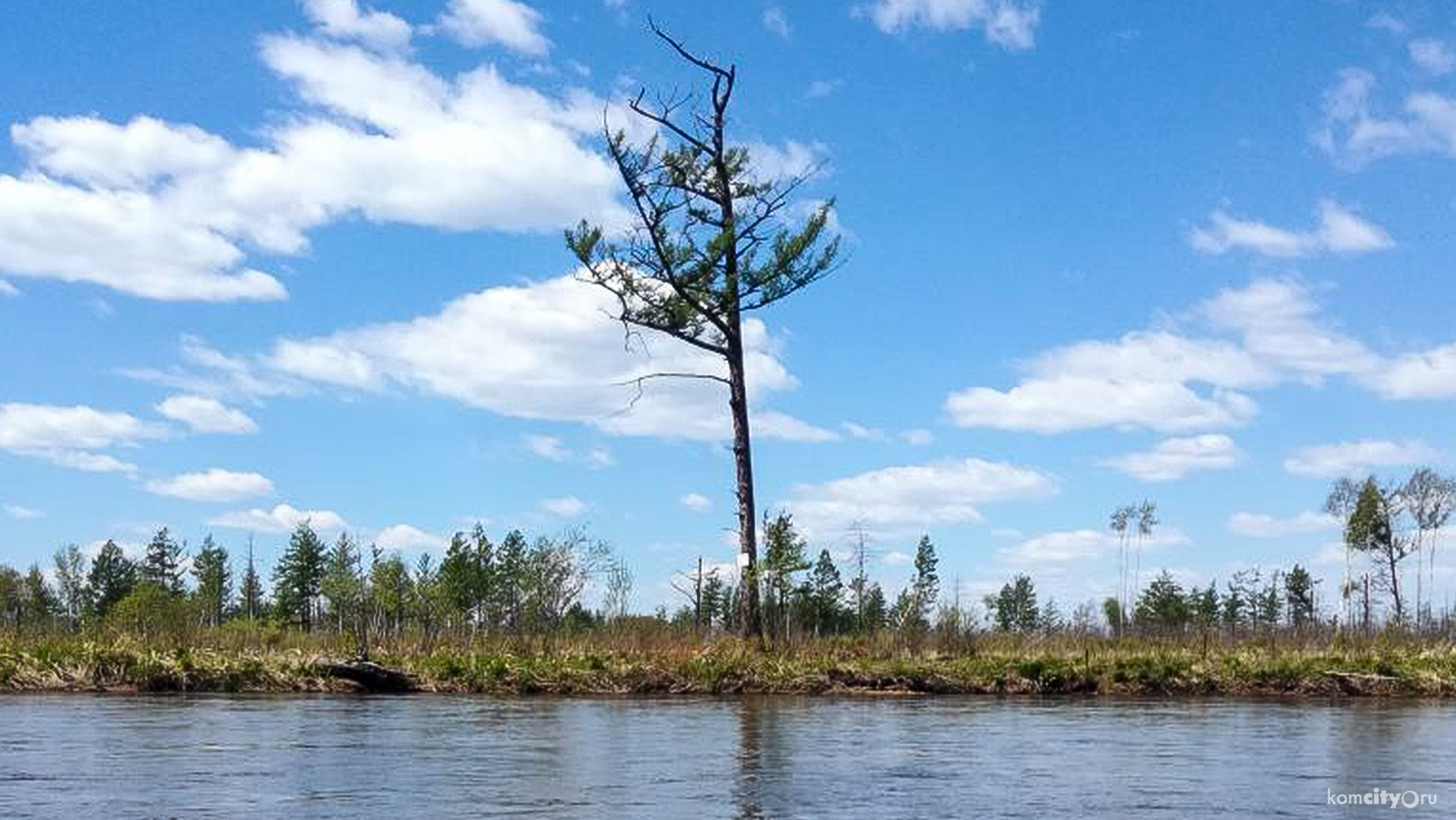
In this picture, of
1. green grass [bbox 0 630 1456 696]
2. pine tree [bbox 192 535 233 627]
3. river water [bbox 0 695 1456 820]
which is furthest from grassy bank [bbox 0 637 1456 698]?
pine tree [bbox 192 535 233 627]

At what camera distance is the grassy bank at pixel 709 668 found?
19156mm

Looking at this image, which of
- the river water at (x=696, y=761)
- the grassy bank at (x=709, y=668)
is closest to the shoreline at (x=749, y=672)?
the grassy bank at (x=709, y=668)

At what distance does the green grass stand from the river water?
9.03ft

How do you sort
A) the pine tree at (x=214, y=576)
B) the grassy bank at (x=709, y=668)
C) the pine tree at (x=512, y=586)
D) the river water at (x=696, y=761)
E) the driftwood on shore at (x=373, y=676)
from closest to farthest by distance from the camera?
the river water at (x=696, y=761)
the grassy bank at (x=709, y=668)
the driftwood on shore at (x=373, y=676)
the pine tree at (x=512, y=586)
the pine tree at (x=214, y=576)

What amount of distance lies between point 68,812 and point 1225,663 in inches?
704

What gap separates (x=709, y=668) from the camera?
20344 mm

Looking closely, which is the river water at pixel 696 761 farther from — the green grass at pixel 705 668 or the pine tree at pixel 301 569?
the pine tree at pixel 301 569

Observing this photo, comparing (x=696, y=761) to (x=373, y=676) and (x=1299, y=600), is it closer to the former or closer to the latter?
(x=373, y=676)

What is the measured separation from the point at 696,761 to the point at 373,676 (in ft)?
34.9

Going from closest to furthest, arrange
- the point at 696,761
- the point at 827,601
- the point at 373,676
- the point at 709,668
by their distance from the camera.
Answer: the point at 696,761 < the point at 373,676 < the point at 709,668 < the point at 827,601

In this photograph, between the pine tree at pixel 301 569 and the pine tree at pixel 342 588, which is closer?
the pine tree at pixel 342 588

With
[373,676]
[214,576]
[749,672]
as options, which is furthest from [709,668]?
[214,576]

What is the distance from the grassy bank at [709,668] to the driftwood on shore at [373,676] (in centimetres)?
12

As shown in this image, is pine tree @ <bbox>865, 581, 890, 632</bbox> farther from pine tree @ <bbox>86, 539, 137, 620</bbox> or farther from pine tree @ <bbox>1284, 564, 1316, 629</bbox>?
pine tree @ <bbox>86, 539, 137, 620</bbox>
